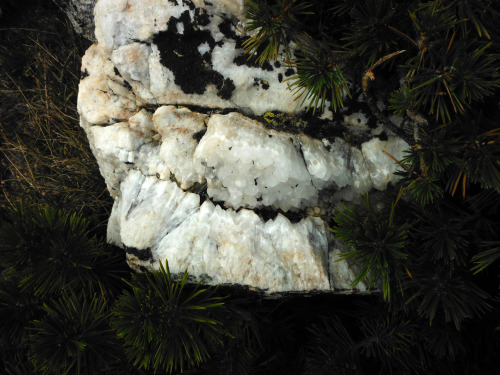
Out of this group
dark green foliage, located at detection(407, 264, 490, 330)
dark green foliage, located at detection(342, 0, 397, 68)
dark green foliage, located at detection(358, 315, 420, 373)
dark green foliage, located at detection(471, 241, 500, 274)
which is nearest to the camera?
dark green foliage, located at detection(342, 0, 397, 68)

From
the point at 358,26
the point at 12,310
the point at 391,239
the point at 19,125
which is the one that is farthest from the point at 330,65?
the point at 19,125

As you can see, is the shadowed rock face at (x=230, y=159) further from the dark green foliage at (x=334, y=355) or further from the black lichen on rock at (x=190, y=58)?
the dark green foliage at (x=334, y=355)

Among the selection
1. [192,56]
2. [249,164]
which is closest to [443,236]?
[249,164]

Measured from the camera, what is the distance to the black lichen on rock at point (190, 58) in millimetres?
1947

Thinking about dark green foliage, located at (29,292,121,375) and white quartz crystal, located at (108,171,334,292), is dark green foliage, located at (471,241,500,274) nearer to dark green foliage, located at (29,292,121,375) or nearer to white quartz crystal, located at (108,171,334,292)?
white quartz crystal, located at (108,171,334,292)

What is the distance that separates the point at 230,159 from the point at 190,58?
2.01ft

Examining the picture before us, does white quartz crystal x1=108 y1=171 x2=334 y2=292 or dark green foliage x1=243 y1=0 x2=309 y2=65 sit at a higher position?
dark green foliage x1=243 y1=0 x2=309 y2=65

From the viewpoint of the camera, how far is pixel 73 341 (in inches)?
75.5

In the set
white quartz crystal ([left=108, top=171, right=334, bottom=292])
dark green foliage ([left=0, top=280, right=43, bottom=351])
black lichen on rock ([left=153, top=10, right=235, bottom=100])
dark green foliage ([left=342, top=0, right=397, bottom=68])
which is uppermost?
dark green foliage ([left=342, top=0, right=397, bottom=68])

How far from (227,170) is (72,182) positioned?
72.7 inches

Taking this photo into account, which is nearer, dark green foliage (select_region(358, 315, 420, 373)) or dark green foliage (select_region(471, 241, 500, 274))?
dark green foliage (select_region(471, 241, 500, 274))

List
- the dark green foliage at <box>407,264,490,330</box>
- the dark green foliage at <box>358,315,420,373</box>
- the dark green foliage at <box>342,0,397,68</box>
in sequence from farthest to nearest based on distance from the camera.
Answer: the dark green foliage at <box>358,315,420,373</box> → the dark green foliage at <box>407,264,490,330</box> → the dark green foliage at <box>342,0,397,68</box>

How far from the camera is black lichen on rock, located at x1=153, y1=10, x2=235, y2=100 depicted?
6.39 feet

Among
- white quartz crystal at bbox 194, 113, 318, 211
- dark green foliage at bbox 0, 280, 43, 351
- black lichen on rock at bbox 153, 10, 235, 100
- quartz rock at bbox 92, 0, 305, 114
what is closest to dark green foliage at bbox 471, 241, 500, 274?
white quartz crystal at bbox 194, 113, 318, 211
